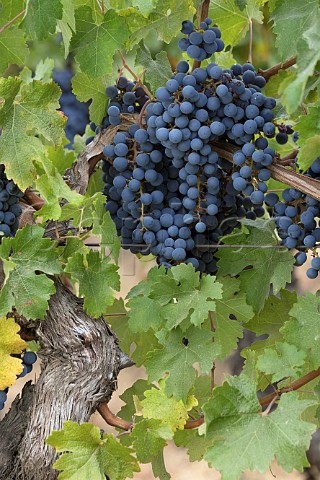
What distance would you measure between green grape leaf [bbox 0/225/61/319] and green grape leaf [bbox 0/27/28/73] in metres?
0.43

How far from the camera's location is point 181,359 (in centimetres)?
126

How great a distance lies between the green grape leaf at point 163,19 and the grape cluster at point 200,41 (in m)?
0.04

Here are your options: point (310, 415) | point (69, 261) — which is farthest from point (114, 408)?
point (69, 261)

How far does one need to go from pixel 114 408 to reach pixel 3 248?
2.60 meters

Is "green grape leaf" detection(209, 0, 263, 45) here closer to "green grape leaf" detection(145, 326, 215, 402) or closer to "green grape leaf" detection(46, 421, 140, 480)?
"green grape leaf" detection(145, 326, 215, 402)

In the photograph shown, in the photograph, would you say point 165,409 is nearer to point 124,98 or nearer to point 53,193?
point 53,193

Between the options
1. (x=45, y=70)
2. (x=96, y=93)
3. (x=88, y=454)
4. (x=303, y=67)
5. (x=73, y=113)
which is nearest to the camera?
(x=303, y=67)

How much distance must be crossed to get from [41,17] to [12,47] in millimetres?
304

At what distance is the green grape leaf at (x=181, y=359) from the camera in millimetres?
1240

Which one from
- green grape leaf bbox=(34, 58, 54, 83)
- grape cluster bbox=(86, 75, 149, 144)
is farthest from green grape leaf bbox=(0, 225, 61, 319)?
green grape leaf bbox=(34, 58, 54, 83)

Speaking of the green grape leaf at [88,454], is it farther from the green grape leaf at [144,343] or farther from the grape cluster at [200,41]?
the grape cluster at [200,41]

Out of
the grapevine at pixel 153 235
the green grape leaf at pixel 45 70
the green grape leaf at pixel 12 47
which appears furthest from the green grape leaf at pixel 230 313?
the green grape leaf at pixel 45 70

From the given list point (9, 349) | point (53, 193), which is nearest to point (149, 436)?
point (9, 349)

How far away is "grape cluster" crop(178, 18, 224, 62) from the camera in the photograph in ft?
4.05
